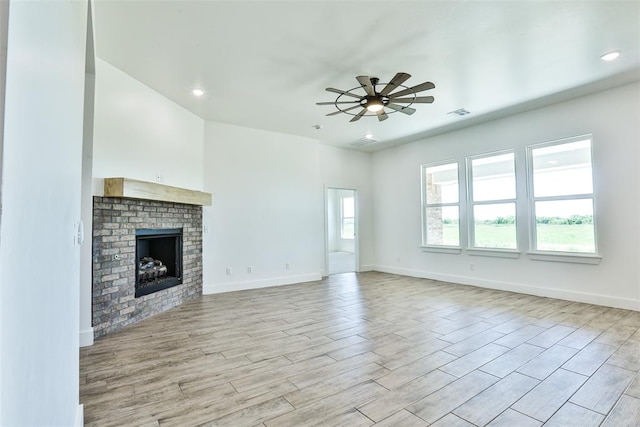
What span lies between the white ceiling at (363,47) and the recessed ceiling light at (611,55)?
0.10 meters

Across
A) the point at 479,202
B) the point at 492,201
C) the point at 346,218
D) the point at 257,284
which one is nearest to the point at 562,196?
the point at 492,201

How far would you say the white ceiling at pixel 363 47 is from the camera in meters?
2.79

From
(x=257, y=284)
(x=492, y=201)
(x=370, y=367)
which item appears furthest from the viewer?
(x=257, y=284)

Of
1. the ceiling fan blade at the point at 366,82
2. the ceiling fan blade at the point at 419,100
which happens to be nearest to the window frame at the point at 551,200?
the ceiling fan blade at the point at 419,100

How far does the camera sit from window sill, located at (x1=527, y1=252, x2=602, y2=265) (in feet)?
15.2

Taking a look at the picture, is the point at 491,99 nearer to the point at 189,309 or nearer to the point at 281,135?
the point at 281,135

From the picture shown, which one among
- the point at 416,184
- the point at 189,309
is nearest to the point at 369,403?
the point at 189,309

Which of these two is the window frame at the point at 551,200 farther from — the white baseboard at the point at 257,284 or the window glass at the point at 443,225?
the white baseboard at the point at 257,284

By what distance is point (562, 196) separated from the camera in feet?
16.3

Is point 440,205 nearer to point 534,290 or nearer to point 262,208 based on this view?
point 534,290

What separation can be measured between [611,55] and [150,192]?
218 inches

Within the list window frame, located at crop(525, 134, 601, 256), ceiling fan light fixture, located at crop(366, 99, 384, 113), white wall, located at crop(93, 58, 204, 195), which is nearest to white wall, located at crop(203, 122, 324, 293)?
white wall, located at crop(93, 58, 204, 195)

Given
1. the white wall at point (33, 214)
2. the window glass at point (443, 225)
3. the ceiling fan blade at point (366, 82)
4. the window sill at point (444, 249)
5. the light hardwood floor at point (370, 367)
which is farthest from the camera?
the window glass at point (443, 225)

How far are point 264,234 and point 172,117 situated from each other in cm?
258
